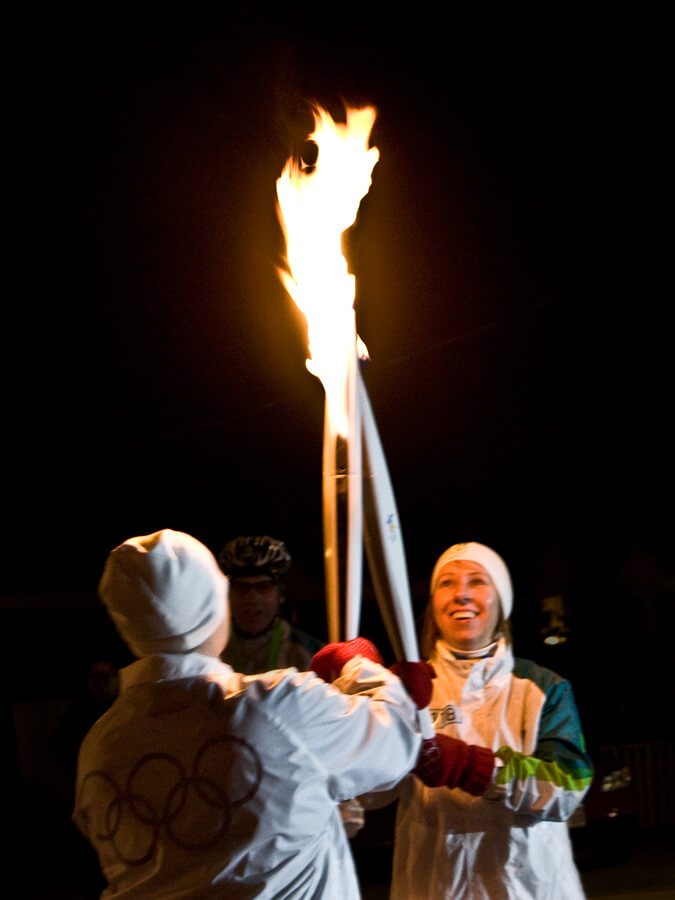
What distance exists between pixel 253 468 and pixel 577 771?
45.7 ft

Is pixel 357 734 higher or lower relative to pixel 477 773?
higher

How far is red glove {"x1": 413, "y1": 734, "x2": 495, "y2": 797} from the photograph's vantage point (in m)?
3.73

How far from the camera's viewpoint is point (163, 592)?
2.85 metres

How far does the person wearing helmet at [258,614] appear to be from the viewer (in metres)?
5.24

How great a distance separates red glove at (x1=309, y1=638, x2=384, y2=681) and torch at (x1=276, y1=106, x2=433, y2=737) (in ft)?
0.53

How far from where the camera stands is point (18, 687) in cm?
1441

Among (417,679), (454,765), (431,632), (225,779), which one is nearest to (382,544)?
(417,679)

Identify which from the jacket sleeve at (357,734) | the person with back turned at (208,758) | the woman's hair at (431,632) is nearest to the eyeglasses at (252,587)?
the woman's hair at (431,632)

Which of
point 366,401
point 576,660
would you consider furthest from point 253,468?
point 366,401

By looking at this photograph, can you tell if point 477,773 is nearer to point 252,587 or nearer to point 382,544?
point 382,544

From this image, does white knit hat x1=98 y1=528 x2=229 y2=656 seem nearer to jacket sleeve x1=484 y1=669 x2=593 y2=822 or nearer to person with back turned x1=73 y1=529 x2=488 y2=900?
person with back turned x1=73 y1=529 x2=488 y2=900

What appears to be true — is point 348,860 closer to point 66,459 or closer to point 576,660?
point 576,660

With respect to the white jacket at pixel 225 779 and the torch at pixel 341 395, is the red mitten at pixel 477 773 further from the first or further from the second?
the white jacket at pixel 225 779

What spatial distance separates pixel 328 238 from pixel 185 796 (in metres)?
1.97
